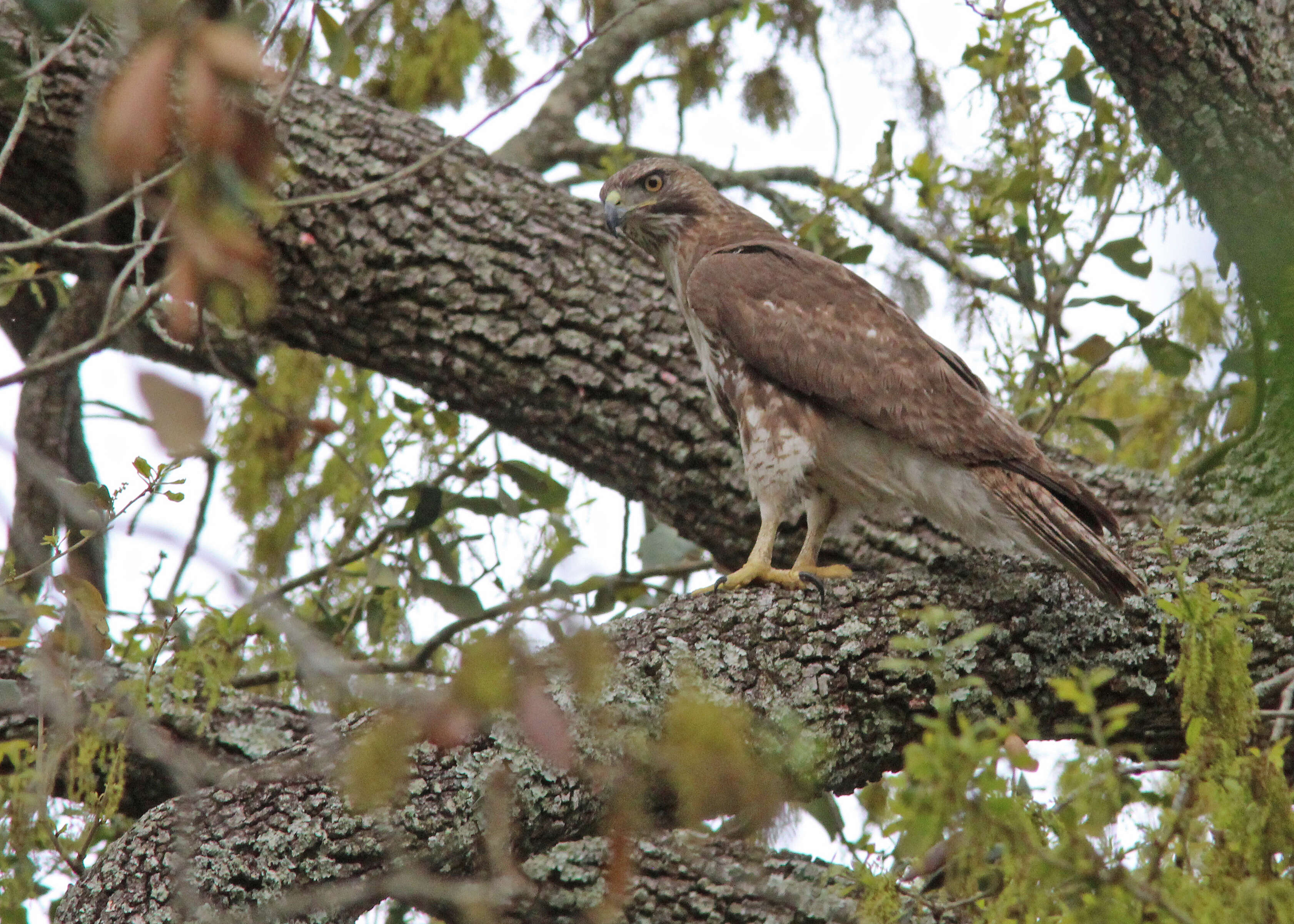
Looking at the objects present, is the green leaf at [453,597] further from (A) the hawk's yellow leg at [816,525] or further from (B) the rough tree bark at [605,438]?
(A) the hawk's yellow leg at [816,525]

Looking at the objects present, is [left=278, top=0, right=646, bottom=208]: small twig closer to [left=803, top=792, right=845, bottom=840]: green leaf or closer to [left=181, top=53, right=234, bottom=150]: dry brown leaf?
[left=181, top=53, right=234, bottom=150]: dry brown leaf

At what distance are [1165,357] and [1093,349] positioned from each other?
0.71 ft

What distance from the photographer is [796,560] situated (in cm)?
376

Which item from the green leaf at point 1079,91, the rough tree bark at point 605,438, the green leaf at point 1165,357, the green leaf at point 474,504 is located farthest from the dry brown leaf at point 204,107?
the green leaf at point 1165,357

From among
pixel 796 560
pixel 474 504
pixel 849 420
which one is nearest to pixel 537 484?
pixel 474 504

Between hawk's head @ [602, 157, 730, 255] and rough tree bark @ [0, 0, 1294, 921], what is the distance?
0.15 m

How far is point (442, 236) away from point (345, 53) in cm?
119

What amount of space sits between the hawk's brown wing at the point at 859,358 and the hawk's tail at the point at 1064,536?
45mm

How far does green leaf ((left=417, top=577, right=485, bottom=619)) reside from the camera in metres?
3.66

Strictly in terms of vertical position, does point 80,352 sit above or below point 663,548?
below

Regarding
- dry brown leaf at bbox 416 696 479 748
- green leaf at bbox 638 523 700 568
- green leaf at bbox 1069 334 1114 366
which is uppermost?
green leaf at bbox 1069 334 1114 366

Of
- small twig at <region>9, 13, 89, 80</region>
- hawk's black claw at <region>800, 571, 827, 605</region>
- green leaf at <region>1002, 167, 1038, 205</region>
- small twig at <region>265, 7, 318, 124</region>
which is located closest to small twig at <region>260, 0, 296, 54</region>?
small twig at <region>265, 7, 318, 124</region>

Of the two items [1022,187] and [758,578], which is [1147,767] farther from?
[1022,187]

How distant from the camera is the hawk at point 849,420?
3.22 metres
